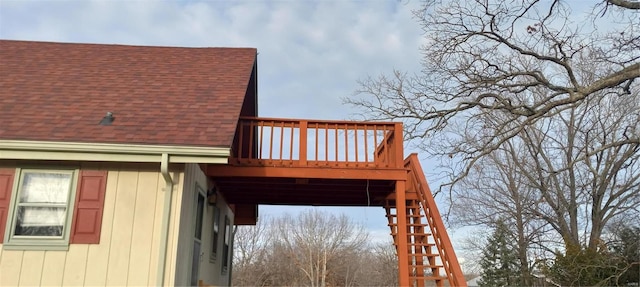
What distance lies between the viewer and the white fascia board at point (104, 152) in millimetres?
5684

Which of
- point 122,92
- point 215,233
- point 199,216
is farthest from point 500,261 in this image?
point 122,92

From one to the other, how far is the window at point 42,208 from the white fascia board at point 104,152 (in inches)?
16.2

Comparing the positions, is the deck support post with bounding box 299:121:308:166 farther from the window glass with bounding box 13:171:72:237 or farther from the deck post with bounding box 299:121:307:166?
the window glass with bounding box 13:171:72:237

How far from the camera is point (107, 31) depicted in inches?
509

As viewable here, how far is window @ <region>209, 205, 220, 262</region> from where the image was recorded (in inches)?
328

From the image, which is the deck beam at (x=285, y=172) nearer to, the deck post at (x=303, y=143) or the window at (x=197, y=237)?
the deck post at (x=303, y=143)

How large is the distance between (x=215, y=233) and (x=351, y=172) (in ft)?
9.78

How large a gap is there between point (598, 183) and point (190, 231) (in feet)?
55.5

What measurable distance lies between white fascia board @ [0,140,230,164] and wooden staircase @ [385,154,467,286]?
315 centimetres

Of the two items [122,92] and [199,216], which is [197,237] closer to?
[199,216]

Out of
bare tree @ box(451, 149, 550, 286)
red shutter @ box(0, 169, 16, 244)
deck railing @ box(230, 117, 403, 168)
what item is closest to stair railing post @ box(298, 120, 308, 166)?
deck railing @ box(230, 117, 403, 168)

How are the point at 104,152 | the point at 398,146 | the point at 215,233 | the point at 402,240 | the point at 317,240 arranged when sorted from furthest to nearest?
the point at 317,240 < the point at 215,233 < the point at 398,146 < the point at 402,240 < the point at 104,152

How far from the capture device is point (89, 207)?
19.5 feet

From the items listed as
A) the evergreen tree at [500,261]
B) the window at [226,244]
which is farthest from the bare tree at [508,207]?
the window at [226,244]
